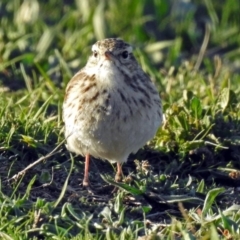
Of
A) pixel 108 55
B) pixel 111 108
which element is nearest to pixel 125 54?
pixel 108 55

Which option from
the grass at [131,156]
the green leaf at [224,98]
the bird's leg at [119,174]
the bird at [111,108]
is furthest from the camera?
the green leaf at [224,98]

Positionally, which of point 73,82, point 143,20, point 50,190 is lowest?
point 143,20

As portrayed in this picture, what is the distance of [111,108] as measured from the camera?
19.6 feet

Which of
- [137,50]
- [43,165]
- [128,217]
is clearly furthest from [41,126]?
[137,50]

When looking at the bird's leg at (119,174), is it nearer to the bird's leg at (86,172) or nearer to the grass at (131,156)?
the grass at (131,156)

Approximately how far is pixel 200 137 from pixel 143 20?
3206 mm

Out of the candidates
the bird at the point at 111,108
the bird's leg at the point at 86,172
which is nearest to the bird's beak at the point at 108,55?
the bird at the point at 111,108

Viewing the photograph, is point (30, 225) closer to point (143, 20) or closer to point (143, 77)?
point (143, 77)

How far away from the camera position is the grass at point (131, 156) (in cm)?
537

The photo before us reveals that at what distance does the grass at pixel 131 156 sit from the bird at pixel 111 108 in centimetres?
22

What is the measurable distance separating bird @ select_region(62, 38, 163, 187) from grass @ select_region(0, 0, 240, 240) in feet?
0.72

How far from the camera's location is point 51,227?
5270mm

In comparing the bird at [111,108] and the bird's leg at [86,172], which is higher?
the bird at [111,108]

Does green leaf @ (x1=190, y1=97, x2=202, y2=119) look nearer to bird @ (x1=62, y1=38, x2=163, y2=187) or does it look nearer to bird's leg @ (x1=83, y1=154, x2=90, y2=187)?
bird @ (x1=62, y1=38, x2=163, y2=187)
